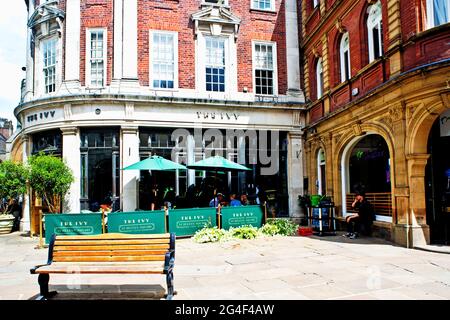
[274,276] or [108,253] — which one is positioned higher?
[108,253]

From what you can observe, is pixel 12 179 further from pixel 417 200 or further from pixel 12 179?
pixel 417 200

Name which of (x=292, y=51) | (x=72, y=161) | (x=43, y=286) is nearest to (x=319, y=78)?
(x=292, y=51)

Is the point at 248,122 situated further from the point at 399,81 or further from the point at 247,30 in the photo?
the point at 399,81

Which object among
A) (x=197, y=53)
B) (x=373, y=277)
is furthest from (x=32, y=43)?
(x=373, y=277)

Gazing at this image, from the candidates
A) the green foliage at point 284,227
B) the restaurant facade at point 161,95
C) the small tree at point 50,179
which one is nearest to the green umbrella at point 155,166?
the restaurant facade at point 161,95

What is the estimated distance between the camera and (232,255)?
8.84m

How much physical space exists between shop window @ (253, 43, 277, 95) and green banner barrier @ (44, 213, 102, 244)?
925 centimetres

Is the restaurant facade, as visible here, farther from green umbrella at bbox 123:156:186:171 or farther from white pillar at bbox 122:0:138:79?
green umbrella at bbox 123:156:186:171

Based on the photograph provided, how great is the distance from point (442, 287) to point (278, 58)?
1317cm

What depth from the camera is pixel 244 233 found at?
37.9ft

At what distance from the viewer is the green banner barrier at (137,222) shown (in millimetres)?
10797

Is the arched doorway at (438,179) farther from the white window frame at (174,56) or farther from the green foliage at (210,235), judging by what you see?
the white window frame at (174,56)

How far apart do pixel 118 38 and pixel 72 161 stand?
17.2ft

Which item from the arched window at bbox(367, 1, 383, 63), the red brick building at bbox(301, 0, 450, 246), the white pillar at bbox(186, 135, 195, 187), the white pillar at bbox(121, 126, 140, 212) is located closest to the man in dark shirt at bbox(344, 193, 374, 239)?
the red brick building at bbox(301, 0, 450, 246)
